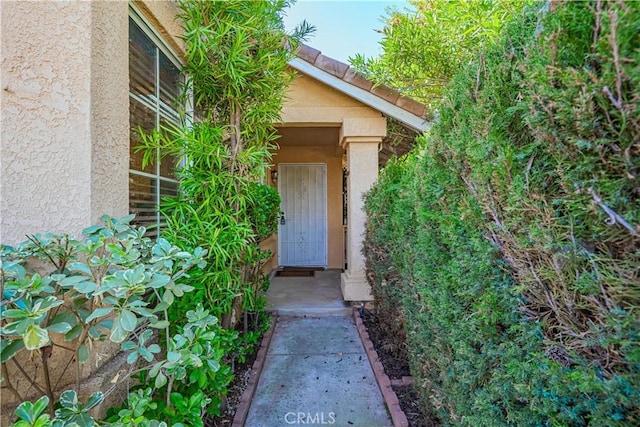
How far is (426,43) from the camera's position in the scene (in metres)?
4.28

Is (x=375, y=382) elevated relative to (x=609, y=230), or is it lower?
lower

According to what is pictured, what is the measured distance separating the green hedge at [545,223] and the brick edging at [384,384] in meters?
0.98

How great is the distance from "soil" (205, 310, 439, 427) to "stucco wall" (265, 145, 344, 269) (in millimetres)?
4201

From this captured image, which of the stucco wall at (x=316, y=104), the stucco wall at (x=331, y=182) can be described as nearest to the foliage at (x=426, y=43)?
the stucco wall at (x=316, y=104)

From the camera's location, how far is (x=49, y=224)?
1.80 metres

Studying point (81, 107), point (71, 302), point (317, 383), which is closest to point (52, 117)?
point (81, 107)

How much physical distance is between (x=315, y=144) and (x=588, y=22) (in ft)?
25.8

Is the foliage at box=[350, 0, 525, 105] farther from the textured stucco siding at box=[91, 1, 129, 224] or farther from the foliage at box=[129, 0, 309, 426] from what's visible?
the textured stucco siding at box=[91, 1, 129, 224]

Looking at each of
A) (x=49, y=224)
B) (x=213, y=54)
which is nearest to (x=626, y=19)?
(x=49, y=224)

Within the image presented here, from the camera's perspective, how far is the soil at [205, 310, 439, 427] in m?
2.83

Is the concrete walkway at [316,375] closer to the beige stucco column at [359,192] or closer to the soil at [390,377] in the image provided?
the soil at [390,377]

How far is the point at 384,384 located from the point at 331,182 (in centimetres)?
654

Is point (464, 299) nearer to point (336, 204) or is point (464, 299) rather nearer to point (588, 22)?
point (588, 22)

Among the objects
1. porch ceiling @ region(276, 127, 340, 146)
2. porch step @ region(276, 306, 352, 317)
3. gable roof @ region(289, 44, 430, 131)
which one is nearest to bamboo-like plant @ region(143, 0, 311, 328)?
gable roof @ region(289, 44, 430, 131)
